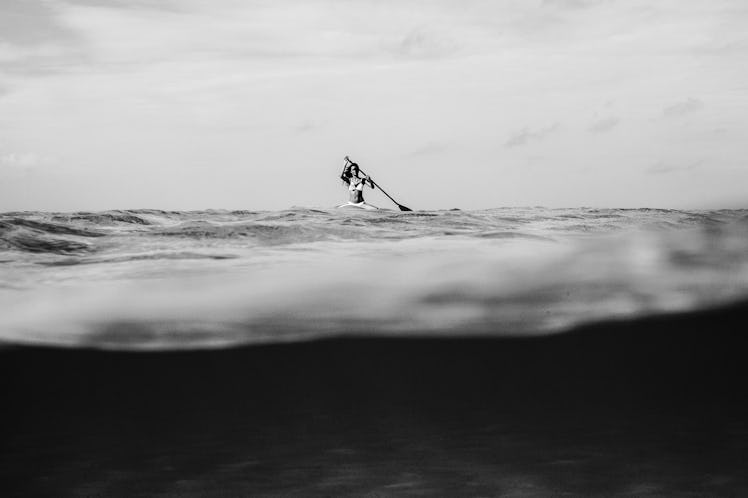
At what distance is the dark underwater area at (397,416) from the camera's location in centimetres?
591

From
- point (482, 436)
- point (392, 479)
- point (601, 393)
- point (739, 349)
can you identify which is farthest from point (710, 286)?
point (392, 479)

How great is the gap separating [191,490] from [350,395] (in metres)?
4.05

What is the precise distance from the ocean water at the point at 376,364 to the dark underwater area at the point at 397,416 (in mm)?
32

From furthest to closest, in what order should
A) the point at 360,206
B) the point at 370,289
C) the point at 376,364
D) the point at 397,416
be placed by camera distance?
1. the point at 360,206
2. the point at 376,364
3. the point at 397,416
4. the point at 370,289

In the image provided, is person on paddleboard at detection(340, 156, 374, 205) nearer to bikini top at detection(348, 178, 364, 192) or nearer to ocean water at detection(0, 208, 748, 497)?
bikini top at detection(348, 178, 364, 192)

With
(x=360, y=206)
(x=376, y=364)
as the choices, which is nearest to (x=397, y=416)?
(x=376, y=364)

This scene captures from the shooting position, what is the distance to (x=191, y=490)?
5.72 m

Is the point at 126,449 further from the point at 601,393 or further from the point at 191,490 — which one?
the point at 601,393

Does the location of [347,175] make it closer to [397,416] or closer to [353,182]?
[353,182]

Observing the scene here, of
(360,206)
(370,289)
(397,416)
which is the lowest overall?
(397,416)

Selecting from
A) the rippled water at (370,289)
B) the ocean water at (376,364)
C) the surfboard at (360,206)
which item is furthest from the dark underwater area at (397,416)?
the surfboard at (360,206)

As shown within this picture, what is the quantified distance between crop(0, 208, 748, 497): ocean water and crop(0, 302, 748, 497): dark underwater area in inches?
1.3

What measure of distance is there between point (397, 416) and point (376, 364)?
1.59 m

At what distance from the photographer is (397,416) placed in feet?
28.9
